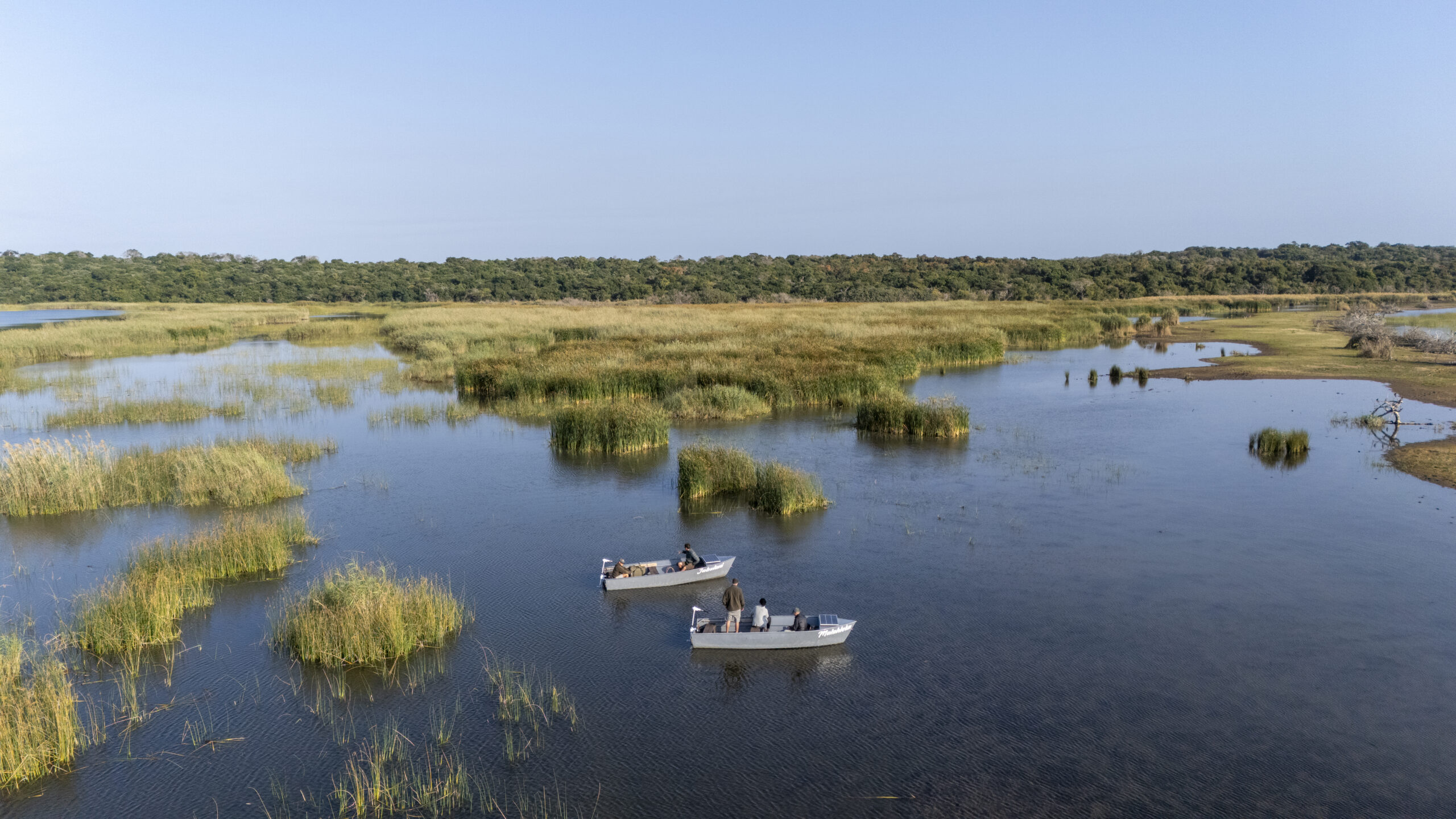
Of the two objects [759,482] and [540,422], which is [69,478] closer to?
[540,422]

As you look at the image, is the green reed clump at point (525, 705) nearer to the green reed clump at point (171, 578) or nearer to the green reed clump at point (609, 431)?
the green reed clump at point (171, 578)

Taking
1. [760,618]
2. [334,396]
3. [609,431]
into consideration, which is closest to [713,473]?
[609,431]

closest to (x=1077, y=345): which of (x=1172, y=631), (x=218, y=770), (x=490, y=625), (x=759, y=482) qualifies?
(x=759, y=482)

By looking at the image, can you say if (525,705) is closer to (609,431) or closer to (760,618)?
(760,618)

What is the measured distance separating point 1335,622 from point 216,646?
1762 centimetres

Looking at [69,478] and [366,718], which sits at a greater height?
[69,478]

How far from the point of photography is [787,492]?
66.5 feet

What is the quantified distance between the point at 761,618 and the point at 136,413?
27527mm

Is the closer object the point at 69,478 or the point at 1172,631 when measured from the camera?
the point at 1172,631

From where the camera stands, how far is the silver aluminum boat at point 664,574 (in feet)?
51.5

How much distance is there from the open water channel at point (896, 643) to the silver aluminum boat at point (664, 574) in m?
0.35

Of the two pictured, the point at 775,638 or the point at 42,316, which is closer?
the point at 775,638

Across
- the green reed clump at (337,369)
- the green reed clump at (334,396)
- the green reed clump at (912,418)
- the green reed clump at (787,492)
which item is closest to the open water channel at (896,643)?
the green reed clump at (787,492)

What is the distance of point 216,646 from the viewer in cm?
1362
